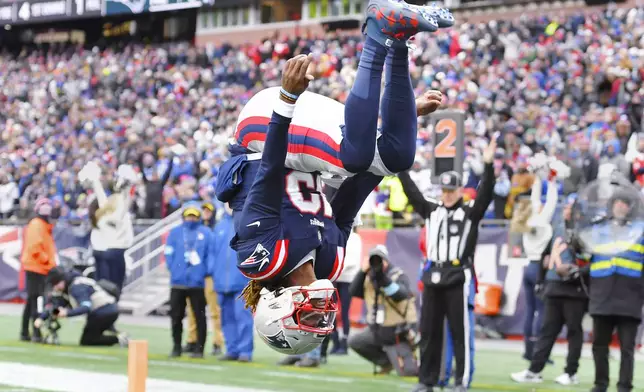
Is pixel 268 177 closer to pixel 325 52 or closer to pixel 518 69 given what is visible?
pixel 518 69

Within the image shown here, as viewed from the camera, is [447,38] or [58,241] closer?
[58,241]

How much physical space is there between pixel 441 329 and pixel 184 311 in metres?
4.35

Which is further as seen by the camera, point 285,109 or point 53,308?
point 53,308

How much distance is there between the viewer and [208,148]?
2502cm

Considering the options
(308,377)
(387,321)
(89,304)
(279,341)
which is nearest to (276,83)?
(89,304)

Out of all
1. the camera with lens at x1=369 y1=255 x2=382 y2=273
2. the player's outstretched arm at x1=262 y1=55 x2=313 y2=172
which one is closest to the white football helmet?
the player's outstretched arm at x1=262 y1=55 x2=313 y2=172

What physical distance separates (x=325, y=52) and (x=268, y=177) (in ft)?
79.4

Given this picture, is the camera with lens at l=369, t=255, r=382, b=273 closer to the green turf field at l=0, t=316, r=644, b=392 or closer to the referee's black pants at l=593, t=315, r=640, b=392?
the green turf field at l=0, t=316, r=644, b=392

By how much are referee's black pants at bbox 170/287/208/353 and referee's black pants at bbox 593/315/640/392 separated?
5458 millimetres

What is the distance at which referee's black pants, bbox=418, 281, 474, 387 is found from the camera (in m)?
11.4

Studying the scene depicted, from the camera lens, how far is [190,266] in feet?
48.7

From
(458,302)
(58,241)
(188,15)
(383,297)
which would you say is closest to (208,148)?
(58,241)

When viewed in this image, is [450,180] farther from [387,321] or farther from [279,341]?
[279,341]

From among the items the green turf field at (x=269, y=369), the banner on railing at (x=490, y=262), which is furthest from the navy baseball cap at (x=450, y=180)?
the banner on railing at (x=490, y=262)
